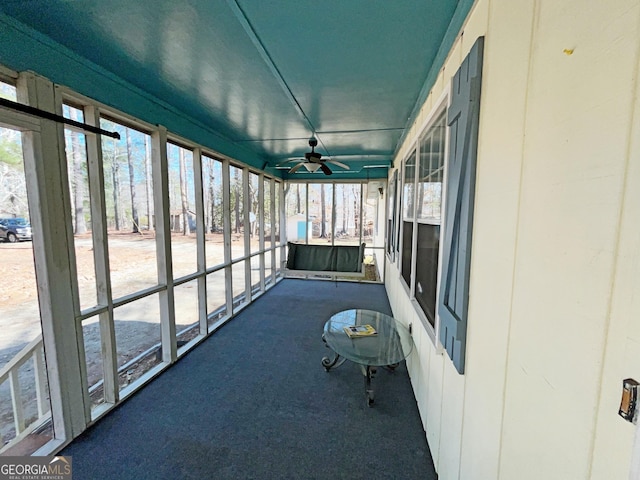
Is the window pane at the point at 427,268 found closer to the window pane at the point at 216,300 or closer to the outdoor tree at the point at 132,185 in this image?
the outdoor tree at the point at 132,185

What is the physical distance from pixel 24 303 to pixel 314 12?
2.60 metres

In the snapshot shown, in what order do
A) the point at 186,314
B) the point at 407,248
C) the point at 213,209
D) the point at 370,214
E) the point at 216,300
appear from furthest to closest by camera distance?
the point at 370,214 < the point at 216,300 < the point at 186,314 < the point at 213,209 < the point at 407,248

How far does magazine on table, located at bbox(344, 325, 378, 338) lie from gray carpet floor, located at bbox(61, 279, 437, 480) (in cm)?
45

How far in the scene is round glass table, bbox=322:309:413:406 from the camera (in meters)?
2.18

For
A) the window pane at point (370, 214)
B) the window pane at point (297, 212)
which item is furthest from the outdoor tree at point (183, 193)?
the window pane at point (370, 214)

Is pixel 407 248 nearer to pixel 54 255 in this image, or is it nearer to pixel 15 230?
pixel 54 255

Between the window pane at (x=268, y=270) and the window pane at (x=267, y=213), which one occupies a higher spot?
the window pane at (x=267, y=213)

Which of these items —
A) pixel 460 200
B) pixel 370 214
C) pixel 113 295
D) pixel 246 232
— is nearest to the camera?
pixel 460 200

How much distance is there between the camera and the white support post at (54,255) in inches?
62.3

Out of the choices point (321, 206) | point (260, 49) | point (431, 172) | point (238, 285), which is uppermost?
point (260, 49)

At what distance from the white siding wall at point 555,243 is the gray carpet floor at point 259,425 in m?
0.93

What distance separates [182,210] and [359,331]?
2.47 meters

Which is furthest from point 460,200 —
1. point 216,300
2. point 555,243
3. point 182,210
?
point 216,300

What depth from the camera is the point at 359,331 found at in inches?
104
